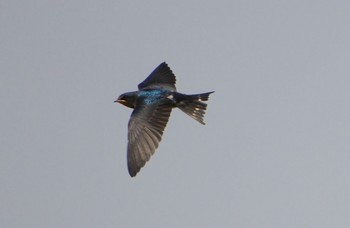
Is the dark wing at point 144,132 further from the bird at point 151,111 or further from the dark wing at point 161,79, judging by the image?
the dark wing at point 161,79

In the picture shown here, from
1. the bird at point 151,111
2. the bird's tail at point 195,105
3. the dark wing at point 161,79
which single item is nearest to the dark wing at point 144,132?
the bird at point 151,111

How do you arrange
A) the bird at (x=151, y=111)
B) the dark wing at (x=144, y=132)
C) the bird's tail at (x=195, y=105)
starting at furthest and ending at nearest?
the bird's tail at (x=195, y=105), the bird at (x=151, y=111), the dark wing at (x=144, y=132)

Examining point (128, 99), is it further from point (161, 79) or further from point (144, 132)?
point (144, 132)

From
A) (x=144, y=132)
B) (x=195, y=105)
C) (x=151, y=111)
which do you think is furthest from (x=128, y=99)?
(x=144, y=132)

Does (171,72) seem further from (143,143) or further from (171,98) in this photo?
(143,143)

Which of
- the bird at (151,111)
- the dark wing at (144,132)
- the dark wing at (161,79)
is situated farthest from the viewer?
the dark wing at (161,79)

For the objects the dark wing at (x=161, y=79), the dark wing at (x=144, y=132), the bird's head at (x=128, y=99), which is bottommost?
the dark wing at (x=144, y=132)

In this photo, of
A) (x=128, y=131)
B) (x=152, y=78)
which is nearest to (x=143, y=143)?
(x=128, y=131)
